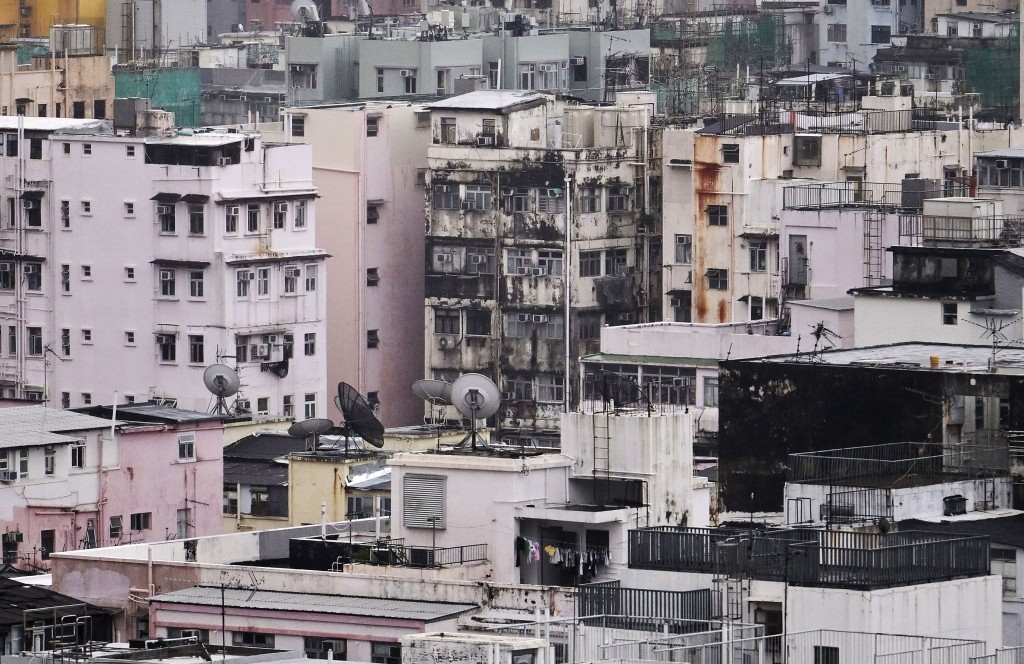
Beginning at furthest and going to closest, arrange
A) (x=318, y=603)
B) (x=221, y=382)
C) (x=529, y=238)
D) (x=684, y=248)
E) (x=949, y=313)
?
1. (x=684, y=248)
2. (x=529, y=238)
3. (x=221, y=382)
4. (x=949, y=313)
5. (x=318, y=603)

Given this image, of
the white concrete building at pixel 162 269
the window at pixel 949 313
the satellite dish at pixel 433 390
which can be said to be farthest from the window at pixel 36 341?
the window at pixel 949 313

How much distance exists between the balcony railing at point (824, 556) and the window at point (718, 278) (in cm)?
6218

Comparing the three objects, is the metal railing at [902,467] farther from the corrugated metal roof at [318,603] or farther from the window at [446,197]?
the window at [446,197]

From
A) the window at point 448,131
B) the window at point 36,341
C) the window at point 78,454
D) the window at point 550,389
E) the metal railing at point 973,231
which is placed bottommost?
the window at point 550,389

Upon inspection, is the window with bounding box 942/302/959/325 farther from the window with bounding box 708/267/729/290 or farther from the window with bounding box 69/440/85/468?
the window with bounding box 708/267/729/290

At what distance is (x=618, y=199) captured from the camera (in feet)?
470

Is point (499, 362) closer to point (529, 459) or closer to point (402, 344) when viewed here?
point (402, 344)

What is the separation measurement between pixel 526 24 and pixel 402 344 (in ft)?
119

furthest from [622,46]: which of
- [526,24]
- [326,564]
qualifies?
[326,564]

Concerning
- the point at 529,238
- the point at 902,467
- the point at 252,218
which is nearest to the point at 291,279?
the point at 252,218

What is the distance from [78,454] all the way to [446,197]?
1476 inches

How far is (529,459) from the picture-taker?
86.6m

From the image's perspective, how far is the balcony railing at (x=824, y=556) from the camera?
73750 millimetres

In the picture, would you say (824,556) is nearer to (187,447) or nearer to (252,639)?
(252,639)
